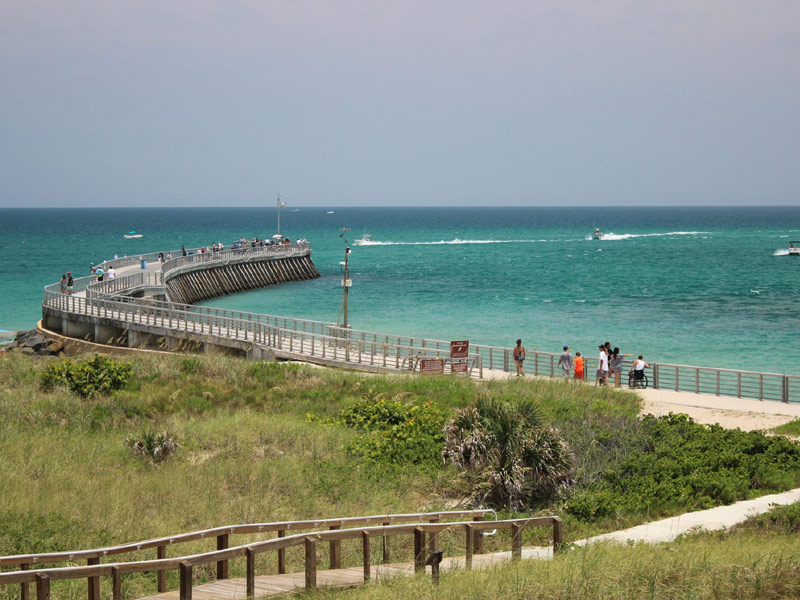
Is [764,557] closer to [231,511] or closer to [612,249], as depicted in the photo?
[231,511]

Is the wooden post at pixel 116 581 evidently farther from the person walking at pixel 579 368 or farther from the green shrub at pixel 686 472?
the person walking at pixel 579 368

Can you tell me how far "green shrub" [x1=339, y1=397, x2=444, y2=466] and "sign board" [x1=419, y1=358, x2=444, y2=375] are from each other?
700cm

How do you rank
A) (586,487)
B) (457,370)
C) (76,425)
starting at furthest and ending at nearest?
(457,370) < (76,425) < (586,487)

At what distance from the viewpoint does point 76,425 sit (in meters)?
20.5

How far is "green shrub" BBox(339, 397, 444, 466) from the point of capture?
1822 cm

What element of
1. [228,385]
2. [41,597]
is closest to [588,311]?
[228,385]

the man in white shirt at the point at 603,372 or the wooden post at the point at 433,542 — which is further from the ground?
the wooden post at the point at 433,542

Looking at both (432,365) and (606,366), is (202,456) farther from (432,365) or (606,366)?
(606,366)

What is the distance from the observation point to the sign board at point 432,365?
29.9 meters

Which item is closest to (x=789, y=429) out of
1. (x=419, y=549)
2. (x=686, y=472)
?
(x=686, y=472)

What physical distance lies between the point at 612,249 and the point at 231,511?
132 m

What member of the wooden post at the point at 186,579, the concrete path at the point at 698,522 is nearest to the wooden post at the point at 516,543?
the concrete path at the point at 698,522

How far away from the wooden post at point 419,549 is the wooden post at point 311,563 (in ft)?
4.32

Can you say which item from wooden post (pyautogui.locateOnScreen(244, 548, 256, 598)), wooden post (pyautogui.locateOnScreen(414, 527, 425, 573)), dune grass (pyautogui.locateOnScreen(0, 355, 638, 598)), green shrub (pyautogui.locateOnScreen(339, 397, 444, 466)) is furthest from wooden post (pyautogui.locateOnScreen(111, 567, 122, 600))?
green shrub (pyautogui.locateOnScreen(339, 397, 444, 466))
